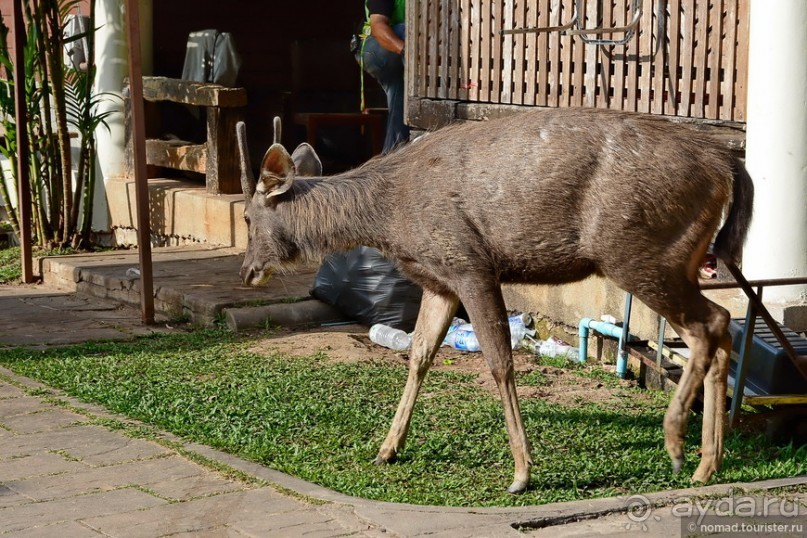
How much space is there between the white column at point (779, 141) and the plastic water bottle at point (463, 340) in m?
2.12

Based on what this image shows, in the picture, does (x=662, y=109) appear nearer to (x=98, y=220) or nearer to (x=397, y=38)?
(x=397, y=38)

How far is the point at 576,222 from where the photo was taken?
5344mm

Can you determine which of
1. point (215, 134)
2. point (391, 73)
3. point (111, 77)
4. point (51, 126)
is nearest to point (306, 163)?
point (391, 73)

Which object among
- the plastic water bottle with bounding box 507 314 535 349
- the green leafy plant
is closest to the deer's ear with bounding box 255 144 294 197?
the plastic water bottle with bounding box 507 314 535 349

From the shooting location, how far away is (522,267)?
5.46 metres

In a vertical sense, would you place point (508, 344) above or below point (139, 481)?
above

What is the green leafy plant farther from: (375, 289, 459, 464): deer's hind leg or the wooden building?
(375, 289, 459, 464): deer's hind leg

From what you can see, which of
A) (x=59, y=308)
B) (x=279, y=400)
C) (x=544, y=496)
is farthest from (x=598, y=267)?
(x=59, y=308)

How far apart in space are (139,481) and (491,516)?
1.64 metres

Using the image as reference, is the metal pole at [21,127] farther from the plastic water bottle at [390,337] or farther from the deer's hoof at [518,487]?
the deer's hoof at [518,487]

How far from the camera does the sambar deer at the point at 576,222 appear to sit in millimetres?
5270

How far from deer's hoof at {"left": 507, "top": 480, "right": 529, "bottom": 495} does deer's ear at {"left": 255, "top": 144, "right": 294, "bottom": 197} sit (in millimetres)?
1836

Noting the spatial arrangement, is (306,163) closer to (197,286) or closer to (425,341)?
(425,341)

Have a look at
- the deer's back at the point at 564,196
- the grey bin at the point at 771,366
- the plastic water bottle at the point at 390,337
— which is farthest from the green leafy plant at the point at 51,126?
the grey bin at the point at 771,366
